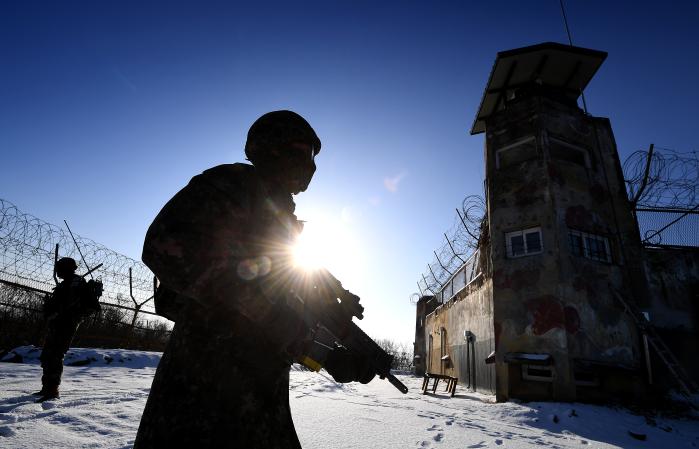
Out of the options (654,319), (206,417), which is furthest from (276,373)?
(654,319)

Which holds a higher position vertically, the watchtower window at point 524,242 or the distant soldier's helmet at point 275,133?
the watchtower window at point 524,242

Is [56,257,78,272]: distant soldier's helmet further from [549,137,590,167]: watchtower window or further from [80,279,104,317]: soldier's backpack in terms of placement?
[549,137,590,167]: watchtower window

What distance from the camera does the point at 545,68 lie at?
38.0 feet

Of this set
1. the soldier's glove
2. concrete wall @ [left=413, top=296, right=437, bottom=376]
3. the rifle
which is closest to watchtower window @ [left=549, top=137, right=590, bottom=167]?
the rifle

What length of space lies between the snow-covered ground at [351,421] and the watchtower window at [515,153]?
7149 millimetres

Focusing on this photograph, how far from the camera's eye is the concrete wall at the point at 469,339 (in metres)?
10.5

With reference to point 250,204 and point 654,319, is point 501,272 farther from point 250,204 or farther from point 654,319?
point 250,204

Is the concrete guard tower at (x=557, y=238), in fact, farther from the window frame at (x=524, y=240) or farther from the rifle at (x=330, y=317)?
the rifle at (x=330, y=317)

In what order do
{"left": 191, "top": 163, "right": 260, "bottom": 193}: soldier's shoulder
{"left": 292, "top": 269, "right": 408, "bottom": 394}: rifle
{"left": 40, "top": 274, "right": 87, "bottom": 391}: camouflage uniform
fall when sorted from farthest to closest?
{"left": 40, "top": 274, "right": 87, "bottom": 391}: camouflage uniform < {"left": 292, "top": 269, "right": 408, "bottom": 394}: rifle < {"left": 191, "top": 163, "right": 260, "bottom": 193}: soldier's shoulder

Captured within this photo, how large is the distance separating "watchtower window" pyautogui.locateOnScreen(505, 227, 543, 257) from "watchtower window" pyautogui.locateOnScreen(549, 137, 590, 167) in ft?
8.02

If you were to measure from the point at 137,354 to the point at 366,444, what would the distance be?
9143 mm

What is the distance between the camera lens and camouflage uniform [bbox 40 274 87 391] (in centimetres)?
466

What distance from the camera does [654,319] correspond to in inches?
373

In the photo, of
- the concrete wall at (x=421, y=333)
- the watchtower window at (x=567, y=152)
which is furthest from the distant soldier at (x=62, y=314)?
the concrete wall at (x=421, y=333)
